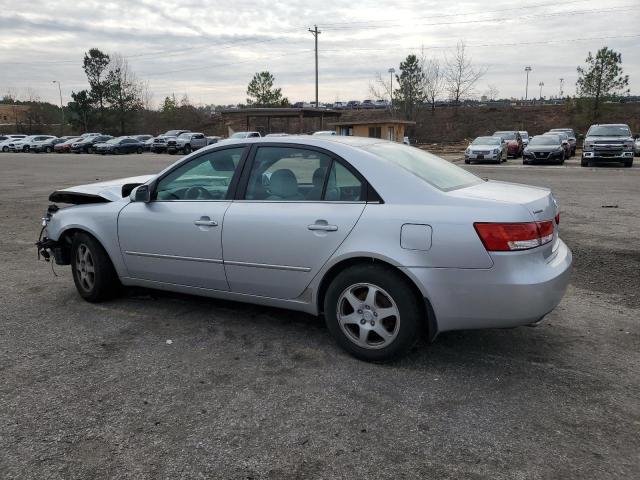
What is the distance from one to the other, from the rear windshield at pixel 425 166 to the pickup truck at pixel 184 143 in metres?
39.3

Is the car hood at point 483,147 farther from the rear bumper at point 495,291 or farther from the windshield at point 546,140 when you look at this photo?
the rear bumper at point 495,291

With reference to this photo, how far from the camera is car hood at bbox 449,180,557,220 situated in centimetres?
358

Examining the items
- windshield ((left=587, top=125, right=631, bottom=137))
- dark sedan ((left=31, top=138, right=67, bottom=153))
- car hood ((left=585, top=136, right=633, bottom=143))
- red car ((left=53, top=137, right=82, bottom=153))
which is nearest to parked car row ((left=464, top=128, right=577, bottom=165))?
windshield ((left=587, top=125, right=631, bottom=137))

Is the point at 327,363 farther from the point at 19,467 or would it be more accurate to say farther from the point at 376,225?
the point at 19,467

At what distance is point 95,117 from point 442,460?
76161 millimetres

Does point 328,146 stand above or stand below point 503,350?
above

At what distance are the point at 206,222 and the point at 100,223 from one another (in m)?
1.30

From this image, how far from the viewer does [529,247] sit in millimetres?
3438

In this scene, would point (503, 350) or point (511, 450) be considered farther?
point (503, 350)

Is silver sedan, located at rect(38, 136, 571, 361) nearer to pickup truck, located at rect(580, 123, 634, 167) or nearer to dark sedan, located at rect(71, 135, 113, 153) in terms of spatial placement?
pickup truck, located at rect(580, 123, 634, 167)

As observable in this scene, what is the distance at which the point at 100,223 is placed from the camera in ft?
16.5

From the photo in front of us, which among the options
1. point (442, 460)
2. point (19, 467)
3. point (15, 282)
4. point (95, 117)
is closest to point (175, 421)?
point (19, 467)

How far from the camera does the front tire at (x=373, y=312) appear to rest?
3.62 metres

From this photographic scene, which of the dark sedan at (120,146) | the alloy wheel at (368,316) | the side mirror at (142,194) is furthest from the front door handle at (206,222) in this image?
the dark sedan at (120,146)
